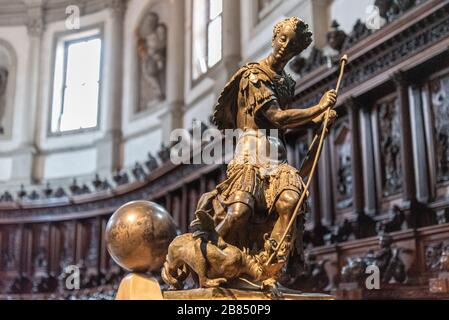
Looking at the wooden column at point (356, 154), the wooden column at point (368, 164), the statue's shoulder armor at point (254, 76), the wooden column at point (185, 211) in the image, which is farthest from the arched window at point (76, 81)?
the statue's shoulder armor at point (254, 76)

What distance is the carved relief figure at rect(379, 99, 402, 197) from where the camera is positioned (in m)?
7.57

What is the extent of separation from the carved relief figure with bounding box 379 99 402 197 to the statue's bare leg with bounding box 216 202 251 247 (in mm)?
3989

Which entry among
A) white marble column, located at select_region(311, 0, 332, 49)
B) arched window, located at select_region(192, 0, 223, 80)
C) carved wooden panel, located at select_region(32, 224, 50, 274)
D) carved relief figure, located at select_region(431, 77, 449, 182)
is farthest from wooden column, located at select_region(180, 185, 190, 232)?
carved relief figure, located at select_region(431, 77, 449, 182)

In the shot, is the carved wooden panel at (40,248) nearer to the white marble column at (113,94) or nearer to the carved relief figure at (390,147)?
the white marble column at (113,94)

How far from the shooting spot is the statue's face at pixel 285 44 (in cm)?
424

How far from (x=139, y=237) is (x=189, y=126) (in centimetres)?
1095

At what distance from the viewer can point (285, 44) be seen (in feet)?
14.0

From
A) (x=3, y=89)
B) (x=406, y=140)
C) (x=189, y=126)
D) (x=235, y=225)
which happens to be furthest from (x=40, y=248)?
(x=235, y=225)

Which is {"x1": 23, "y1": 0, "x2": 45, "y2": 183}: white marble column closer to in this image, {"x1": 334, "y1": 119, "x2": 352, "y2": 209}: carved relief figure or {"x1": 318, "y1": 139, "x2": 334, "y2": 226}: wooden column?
{"x1": 318, "y1": 139, "x2": 334, "y2": 226}: wooden column

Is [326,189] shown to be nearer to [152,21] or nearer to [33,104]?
[152,21]

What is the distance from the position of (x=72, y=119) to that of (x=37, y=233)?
13.3ft

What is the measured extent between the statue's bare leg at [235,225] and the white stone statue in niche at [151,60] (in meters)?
13.5

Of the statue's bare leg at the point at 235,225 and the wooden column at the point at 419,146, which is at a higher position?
the wooden column at the point at 419,146
